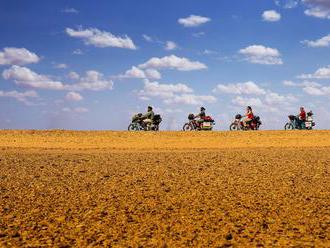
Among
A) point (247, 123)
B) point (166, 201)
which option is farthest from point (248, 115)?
point (166, 201)

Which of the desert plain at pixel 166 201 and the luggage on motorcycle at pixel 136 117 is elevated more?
the luggage on motorcycle at pixel 136 117

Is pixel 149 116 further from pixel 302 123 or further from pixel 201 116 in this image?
pixel 302 123

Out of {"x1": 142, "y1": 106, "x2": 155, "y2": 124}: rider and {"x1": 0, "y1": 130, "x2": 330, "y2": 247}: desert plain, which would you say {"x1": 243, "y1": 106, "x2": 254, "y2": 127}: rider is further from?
{"x1": 0, "y1": 130, "x2": 330, "y2": 247}: desert plain

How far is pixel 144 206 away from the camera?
A: 8.24m

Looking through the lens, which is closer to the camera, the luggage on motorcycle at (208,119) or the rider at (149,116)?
the rider at (149,116)

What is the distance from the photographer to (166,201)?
8.59 meters

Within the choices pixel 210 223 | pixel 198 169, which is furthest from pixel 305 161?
pixel 210 223

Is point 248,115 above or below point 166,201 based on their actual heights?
above

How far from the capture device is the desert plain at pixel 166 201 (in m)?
6.45

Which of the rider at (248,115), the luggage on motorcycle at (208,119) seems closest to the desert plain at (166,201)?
the rider at (248,115)

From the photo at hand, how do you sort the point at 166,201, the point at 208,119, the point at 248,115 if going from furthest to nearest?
the point at 208,119 < the point at 248,115 < the point at 166,201

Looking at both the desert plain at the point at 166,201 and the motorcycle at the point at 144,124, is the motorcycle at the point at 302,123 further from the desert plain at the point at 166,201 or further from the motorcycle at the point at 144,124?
the desert plain at the point at 166,201

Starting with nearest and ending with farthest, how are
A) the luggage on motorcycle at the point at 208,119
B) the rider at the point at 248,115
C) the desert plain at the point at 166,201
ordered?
the desert plain at the point at 166,201 → the rider at the point at 248,115 → the luggage on motorcycle at the point at 208,119

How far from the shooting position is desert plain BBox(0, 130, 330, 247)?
254 inches
